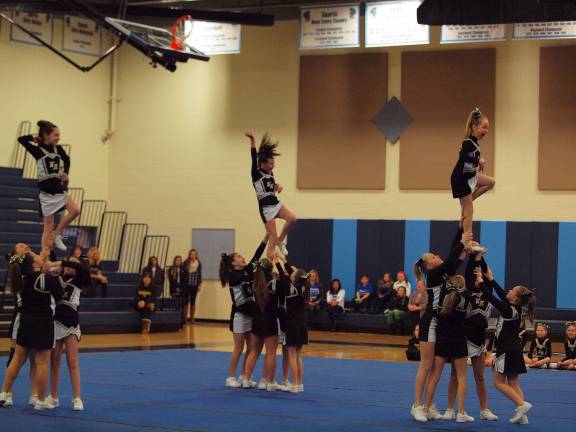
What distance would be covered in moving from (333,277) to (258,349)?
397 inches

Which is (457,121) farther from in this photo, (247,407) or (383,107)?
(247,407)

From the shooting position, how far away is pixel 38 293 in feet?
29.2

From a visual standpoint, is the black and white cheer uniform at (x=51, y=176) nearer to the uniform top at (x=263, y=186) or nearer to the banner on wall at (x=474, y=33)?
the uniform top at (x=263, y=186)

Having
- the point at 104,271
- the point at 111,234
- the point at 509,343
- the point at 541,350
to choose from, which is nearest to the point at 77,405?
the point at 509,343

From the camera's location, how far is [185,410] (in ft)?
31.3

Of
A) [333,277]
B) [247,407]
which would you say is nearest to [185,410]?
[247,407]

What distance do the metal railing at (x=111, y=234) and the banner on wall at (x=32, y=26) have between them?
4.69 m

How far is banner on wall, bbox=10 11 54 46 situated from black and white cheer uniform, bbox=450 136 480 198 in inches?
599

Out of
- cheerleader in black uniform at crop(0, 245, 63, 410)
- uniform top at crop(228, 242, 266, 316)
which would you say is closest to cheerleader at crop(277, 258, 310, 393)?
uniform top at crop(228, 242, 266, 316)

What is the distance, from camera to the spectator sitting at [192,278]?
2145 cm

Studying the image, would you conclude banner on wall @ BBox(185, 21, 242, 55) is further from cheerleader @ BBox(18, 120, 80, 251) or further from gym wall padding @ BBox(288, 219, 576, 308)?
cheerleader @ BBox(18, 120, 80, 251)

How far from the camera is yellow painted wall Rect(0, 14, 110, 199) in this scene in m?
21.5

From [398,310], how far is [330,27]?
6.58 meters

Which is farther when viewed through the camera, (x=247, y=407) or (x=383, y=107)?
(x=383, y=107)
